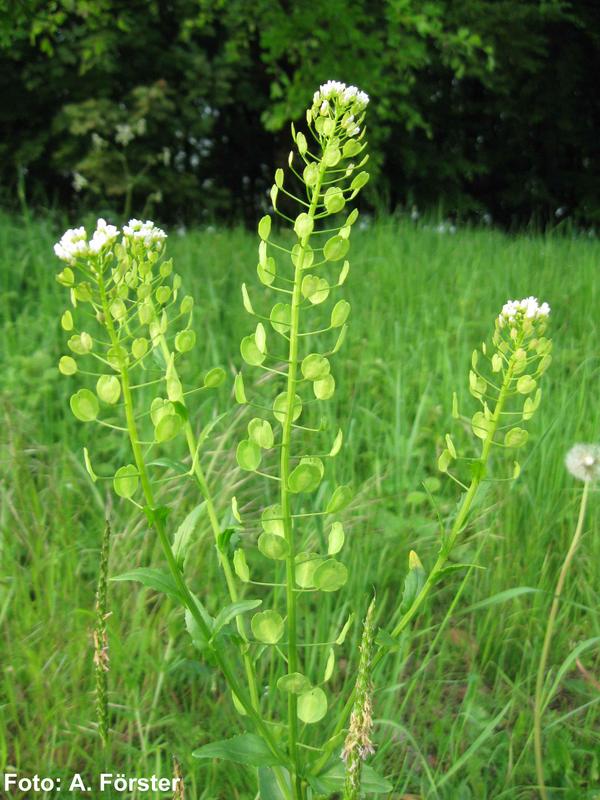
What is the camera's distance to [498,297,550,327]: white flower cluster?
1.34 meters

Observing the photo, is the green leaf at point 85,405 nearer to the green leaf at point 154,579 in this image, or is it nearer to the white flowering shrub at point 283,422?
the white flowering shrub at point 283,422

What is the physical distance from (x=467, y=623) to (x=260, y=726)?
0.96 meters

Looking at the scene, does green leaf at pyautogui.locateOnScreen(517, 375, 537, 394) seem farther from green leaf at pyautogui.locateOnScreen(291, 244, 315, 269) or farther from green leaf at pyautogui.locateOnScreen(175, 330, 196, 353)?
green leaf at pyautogui.locateOnScreen(175, 330, 196, 353)

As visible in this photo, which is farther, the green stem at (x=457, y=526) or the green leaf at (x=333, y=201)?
the green stem at (x=457, y=526)

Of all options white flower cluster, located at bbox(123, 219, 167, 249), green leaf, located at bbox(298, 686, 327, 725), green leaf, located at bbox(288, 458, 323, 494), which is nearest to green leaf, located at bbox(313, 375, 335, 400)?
green leaf, located at bbox(288, 458, 323, 494)

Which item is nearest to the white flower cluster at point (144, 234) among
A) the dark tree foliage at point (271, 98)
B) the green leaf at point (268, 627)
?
the green leaf at point (268, 627)

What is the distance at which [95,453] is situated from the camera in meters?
2.88

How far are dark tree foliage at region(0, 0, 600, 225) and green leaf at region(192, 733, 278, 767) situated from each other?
16.4 feet

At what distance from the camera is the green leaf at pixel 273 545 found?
124 centimetres

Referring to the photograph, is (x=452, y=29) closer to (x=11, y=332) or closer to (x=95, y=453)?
(x=11, y=332)

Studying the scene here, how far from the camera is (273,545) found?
1255 millimetres

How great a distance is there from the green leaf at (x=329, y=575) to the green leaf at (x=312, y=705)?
0.50 ft

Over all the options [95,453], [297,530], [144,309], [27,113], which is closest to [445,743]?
[297,530]

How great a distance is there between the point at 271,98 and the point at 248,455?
272 inches
